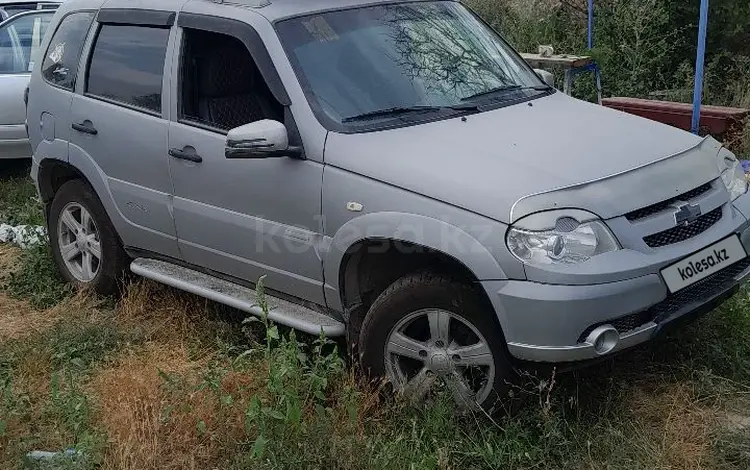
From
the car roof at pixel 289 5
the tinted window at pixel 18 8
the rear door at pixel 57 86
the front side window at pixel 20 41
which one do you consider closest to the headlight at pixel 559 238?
the car roof at pixel 289 5

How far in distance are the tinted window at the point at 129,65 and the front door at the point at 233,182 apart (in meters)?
0.20

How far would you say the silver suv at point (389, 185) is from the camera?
3.34 meters

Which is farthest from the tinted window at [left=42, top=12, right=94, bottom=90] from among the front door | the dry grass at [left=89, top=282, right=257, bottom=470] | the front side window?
the front side window

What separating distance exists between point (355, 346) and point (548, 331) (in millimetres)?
1032

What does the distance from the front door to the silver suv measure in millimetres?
11

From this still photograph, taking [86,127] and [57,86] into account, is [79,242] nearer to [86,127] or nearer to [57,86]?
[86,127]

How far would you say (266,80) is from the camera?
4.13 metres

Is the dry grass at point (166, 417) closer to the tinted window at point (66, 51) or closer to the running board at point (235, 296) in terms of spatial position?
the running board at point (235, 296)

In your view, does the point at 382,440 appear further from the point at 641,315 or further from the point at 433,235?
the point at 641,315

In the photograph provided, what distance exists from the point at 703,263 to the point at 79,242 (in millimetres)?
3657

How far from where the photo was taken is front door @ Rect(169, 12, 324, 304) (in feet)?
13.0

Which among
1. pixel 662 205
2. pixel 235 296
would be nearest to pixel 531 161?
pixel 662 205

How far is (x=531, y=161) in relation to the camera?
356 centimetres

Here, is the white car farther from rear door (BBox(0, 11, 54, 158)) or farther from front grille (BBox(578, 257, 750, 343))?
front grille (BBox(578, 257, 750, 343))
